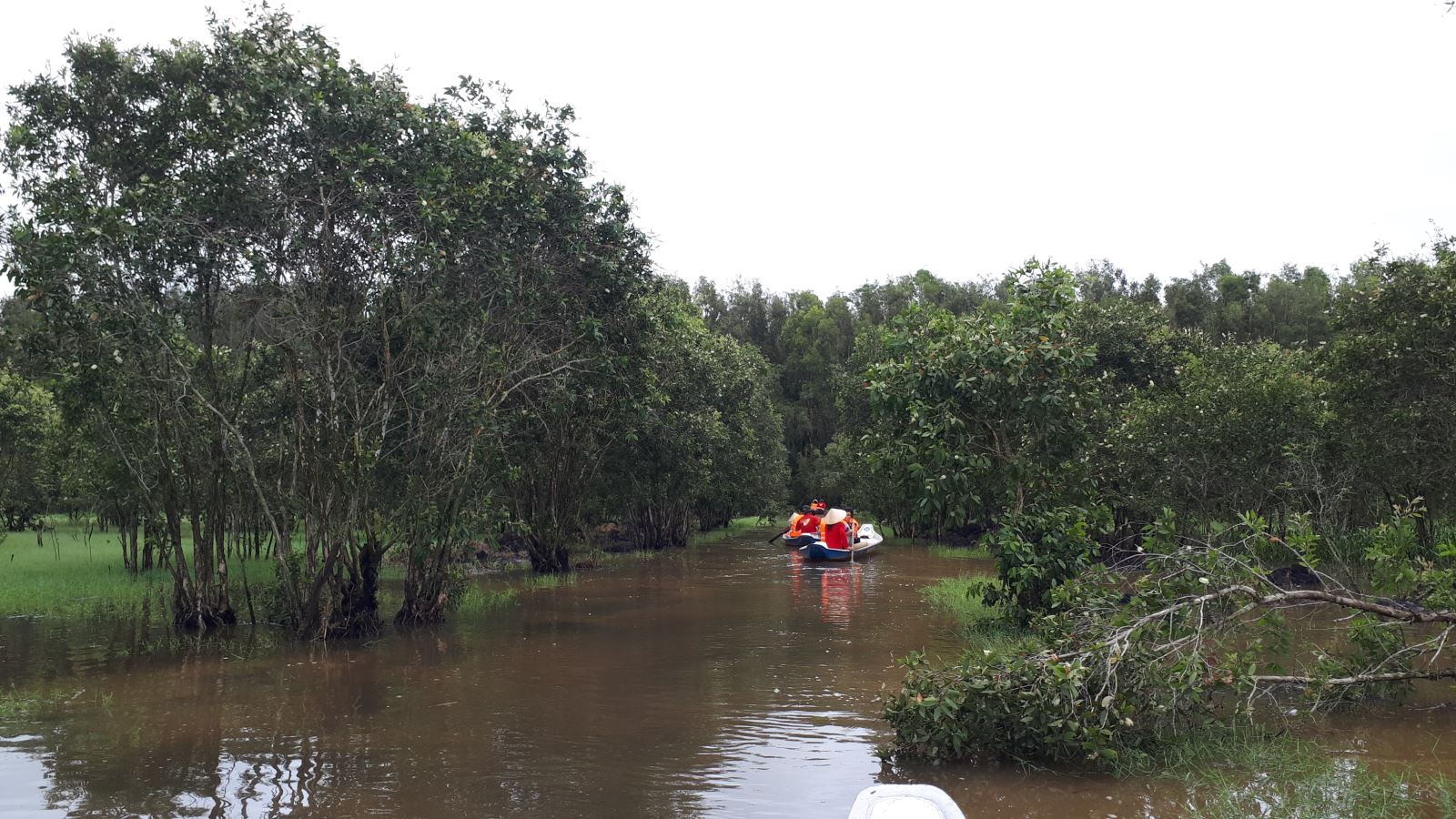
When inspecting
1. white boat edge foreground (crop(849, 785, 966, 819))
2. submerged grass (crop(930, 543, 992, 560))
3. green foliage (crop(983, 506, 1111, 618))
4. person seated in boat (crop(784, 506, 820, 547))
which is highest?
green foliage (crop(983, 506, 1111, 618))

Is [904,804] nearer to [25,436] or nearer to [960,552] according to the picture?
[25,436]

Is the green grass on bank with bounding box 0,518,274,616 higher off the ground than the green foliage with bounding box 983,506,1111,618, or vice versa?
the green foliage with bounding box 983,506,1111,618

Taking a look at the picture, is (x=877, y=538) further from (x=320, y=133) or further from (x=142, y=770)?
(x=142, y=770)

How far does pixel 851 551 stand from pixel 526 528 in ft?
44.4

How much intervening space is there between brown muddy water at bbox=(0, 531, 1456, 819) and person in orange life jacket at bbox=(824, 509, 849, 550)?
39.5ft

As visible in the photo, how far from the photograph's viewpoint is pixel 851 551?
1147 inches

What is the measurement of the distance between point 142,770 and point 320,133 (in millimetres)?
8635

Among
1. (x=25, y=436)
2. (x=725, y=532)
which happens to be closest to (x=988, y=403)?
(x=25, y=436)

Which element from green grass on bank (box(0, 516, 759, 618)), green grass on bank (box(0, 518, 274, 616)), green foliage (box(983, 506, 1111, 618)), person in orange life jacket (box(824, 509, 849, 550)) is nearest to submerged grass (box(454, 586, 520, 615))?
green grass on bank (box(0, 516, 759, 618))

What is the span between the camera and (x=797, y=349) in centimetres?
6100

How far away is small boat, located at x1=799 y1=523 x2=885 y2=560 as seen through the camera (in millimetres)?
28766

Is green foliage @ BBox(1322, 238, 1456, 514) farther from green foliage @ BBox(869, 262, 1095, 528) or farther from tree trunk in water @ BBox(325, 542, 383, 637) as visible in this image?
tree trunk in water @ BBox(325, 542, 383, 637)

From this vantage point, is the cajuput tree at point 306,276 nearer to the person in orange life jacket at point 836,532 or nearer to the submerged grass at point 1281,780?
the submerged grass at point 1281,780

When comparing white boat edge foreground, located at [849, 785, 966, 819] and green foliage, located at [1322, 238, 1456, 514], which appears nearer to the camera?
white boat edge foreground, located at [849, 785, 966, 819]
